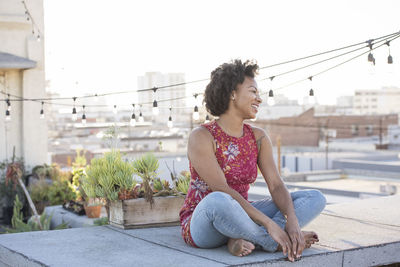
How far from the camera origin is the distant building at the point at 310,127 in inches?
2358

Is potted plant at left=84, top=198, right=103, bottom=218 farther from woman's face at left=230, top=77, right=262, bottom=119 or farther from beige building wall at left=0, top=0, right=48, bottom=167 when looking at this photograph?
beige building wall at left=0, top=0, right=48, bottom=167

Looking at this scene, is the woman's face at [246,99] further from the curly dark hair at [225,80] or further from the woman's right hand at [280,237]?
the woman's right hand at [280,237]

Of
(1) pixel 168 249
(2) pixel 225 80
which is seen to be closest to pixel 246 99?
(2) pixel 225 80

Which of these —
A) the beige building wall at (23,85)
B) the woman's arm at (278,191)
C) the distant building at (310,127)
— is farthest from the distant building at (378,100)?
the woman's arm at (278,191)

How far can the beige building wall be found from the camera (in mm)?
13867

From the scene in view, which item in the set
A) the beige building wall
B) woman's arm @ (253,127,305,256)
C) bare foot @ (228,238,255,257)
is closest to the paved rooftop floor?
bare foot @ (228,238,255,257)

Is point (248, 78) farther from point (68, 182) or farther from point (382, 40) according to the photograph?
point (68, 182)

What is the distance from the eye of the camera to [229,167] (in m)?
4.04

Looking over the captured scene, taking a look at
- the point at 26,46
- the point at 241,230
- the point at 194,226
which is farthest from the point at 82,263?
the point at 26,46

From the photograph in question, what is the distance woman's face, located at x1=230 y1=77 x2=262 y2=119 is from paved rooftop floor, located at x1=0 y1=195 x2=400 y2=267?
97cm

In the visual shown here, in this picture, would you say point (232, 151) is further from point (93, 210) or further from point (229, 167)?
point (93, 210)

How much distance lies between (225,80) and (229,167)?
2.01ft

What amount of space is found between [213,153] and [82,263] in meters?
1.12

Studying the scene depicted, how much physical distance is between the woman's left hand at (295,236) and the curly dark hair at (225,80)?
36.9 inches
